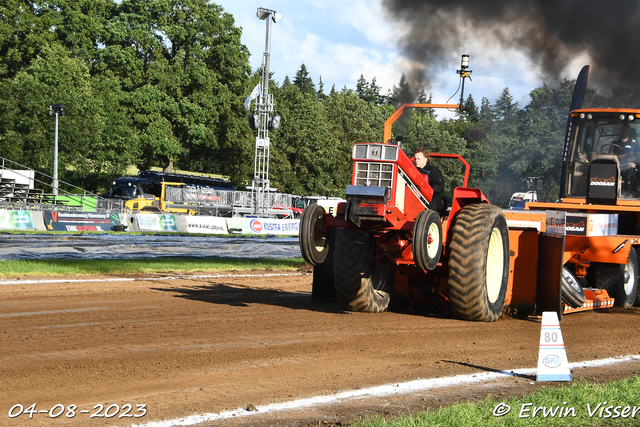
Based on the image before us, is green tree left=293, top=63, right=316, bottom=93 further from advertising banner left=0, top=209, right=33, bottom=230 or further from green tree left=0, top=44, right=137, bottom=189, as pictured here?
advertising banner left=0, top=209, right=33, bottom=230

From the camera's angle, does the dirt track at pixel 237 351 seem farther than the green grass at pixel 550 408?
Yes

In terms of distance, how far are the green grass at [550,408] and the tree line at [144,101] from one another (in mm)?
37381

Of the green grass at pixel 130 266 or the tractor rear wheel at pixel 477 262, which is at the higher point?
the tractor rear wheel at pixel 477 262

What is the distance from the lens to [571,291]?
9586 mm

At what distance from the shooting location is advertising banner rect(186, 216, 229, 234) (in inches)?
1190

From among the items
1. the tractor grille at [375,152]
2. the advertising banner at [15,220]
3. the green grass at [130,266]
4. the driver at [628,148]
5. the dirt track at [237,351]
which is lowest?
the green grass at [130,266]

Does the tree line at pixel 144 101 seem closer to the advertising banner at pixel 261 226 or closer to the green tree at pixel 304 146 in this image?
the green tree at pixel 304 146

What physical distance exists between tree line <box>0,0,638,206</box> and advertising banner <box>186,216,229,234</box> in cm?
1776

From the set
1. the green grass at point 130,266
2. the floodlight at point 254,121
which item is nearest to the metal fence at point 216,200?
the floodlight at point 254,121

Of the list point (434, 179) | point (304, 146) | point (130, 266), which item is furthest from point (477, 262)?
point (304, 146)

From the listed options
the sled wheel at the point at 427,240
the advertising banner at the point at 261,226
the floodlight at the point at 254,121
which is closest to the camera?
the sled wheel at the point at 427,240

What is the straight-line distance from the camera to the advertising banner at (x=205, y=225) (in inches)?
1190

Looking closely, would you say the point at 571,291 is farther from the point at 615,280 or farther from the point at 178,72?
the point at 178,72

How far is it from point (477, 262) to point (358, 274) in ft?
5.31
